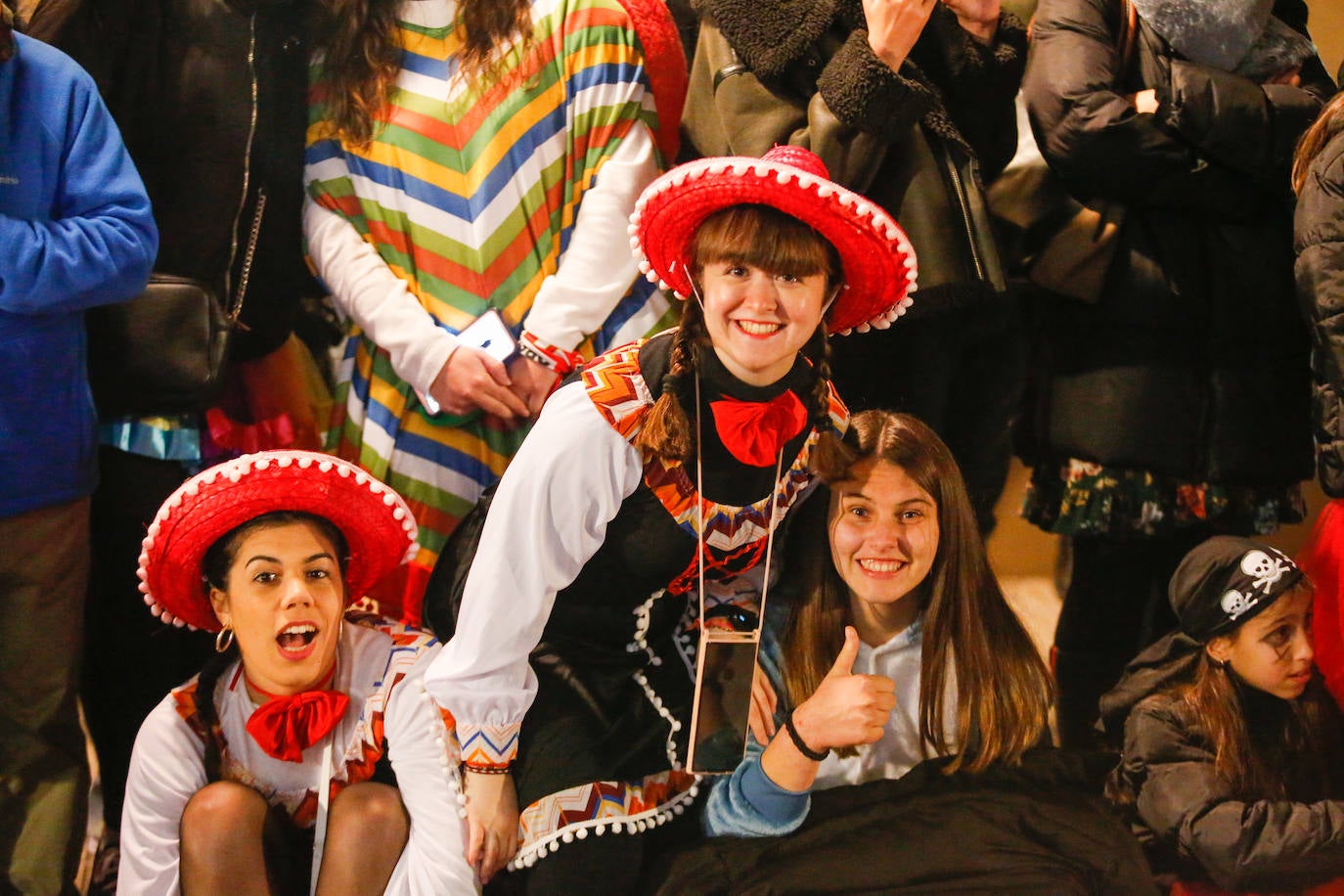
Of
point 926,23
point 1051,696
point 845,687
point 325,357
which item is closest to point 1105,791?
point 1051,696

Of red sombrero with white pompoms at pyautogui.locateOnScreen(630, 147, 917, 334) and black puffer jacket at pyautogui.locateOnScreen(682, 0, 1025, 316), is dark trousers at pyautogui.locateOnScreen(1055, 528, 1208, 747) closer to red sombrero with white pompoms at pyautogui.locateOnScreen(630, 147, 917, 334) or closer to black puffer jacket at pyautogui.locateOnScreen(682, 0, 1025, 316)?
black puffer jacket at pyautogui.locateOnScreen(682, 0, 1025, 316)

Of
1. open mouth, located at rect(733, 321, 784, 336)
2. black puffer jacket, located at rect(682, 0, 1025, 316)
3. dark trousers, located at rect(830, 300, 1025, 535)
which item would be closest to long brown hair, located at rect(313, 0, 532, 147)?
black puffer jacket, located at rect(682, 0, 1025, 316)

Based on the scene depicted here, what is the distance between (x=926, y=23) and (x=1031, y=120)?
29 cm

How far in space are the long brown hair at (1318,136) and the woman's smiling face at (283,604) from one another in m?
1.89

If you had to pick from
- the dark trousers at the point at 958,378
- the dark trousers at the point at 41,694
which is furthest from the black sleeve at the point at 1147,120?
the dark trousers at the point at 41,694

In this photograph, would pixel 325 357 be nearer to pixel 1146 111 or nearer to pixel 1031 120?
pixel 1031 120

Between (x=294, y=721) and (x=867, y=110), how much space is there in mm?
1395

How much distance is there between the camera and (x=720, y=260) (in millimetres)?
2250

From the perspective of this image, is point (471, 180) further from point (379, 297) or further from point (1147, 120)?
point (1147, 120)

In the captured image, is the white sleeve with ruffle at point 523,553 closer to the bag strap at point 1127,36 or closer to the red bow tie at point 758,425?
the red bow tie at point 758,425

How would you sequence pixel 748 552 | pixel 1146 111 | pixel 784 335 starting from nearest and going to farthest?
pixel 784 335 < pixel 748 552 < pixel 1146 111

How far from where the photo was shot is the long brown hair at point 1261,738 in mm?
2584

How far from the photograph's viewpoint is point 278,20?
2387mm

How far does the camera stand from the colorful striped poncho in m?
2.45
